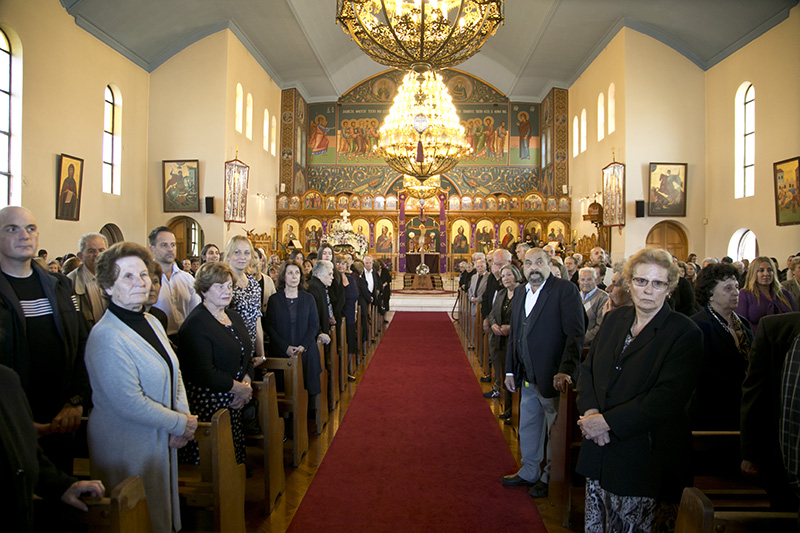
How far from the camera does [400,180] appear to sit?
76.2ft

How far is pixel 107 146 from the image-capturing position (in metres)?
13.5

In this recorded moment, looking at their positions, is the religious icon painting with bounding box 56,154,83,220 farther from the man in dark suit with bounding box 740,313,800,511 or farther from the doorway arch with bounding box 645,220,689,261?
the doorway arch with bounding box 645,220,689,261

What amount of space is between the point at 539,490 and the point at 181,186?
Answer: 14.1 metres

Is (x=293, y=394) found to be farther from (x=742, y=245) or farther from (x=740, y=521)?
(x=742, y=245)

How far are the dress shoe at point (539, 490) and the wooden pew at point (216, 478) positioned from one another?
2037 mm

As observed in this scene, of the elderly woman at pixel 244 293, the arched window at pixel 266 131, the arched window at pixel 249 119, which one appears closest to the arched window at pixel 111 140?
the arched window at pixel 249 119

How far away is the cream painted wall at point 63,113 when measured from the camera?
10233mm

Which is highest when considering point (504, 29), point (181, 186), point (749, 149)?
point (504, 29)

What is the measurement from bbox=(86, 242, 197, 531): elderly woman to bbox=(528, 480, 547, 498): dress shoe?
2400 millimetres

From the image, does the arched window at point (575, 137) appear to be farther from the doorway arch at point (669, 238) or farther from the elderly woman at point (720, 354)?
the elderly woman at point (720, 354)

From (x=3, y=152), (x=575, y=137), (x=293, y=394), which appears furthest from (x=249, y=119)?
(x=293, y=394)

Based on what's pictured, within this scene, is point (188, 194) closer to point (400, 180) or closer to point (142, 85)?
point (142, 85)

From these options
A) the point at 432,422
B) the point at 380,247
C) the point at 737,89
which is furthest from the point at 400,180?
the point at 432,422

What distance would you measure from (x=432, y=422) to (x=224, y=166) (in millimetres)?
12160
